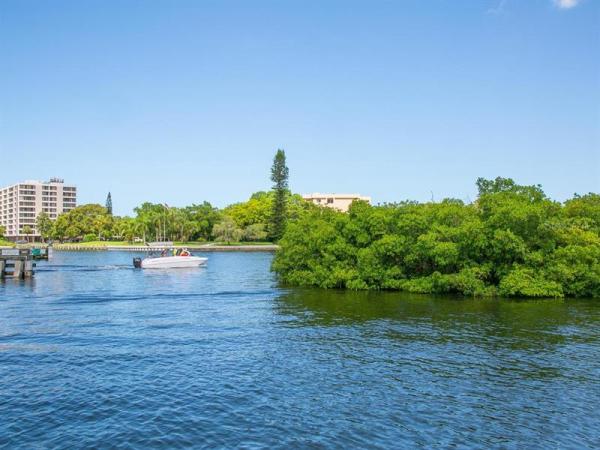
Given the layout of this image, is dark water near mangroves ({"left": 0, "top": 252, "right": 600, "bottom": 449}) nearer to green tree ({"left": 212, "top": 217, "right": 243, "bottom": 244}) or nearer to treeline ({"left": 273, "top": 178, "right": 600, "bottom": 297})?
treeline ({"left": 273, "top": 178, "right": 600, "bottom": 297})

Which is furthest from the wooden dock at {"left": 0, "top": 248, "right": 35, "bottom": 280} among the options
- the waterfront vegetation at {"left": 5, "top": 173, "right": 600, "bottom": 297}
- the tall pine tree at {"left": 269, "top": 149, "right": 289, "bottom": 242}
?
the tall pine tree at {"left": 269, "top": 149, "right": 289, "bottom": 242}

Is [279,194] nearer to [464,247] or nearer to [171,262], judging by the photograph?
[171,262]

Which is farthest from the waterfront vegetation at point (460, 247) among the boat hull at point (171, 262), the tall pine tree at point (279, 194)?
the tall pine tree at point (279, 194)

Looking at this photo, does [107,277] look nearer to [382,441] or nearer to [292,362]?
[292,362]

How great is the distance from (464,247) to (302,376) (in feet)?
106

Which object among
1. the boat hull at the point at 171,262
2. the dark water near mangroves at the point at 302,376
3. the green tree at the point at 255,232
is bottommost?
the dark water near mangroves at the point at 302,376

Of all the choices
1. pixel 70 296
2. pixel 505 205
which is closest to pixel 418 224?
pixel 505 205

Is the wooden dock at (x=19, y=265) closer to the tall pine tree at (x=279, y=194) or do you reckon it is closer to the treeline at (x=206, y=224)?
the tall pine tree at (x=279, y=194)

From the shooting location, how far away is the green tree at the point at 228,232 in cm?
17925

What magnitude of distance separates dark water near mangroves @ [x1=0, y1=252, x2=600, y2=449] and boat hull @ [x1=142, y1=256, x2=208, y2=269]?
44912 millimetres

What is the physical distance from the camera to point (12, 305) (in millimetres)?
44719

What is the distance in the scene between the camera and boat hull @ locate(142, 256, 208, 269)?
88500 millimetres

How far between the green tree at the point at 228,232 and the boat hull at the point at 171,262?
3443 inches

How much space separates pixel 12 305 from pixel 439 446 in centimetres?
3996
